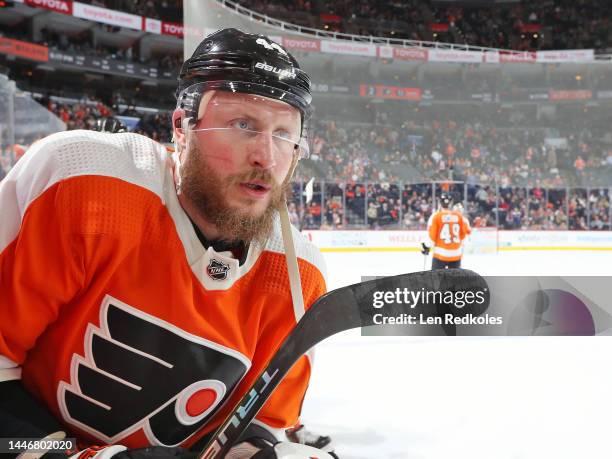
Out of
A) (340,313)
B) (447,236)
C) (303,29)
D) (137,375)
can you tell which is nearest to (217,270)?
(137,375)

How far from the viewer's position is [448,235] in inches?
223

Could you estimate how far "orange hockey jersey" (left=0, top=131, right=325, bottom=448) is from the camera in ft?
2.80

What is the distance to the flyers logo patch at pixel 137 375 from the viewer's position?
0.91 metres

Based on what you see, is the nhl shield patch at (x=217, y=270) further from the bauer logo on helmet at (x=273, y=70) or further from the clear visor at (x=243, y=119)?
the bauer logo on helmet at (x=273, y=70)

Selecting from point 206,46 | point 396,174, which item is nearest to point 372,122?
point 396,174

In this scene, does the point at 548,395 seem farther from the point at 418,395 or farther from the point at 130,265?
the point at 130,265

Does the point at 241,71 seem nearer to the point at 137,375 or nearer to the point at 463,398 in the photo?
the point at 137,375

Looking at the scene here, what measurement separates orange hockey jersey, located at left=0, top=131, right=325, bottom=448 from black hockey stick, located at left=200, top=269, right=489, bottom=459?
0.66 ft

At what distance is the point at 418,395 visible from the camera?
2.79 meters

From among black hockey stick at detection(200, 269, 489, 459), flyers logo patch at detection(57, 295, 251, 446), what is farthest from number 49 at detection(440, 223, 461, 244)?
black hockey stick at detection(200, 269, 489, 459)

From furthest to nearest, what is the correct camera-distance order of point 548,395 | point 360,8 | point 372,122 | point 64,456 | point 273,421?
point 360,8
point 372,122
point 548,395
point 273,421
point 64,456

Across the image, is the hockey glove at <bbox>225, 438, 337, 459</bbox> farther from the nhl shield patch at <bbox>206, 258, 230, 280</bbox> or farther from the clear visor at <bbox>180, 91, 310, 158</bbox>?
the clear visor at <bbox>180, 91, 310, 158</bbox>

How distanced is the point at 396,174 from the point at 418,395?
24.6 feet

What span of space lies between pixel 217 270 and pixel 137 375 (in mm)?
209
